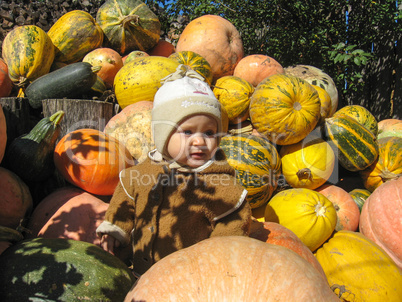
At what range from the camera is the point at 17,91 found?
436 centimetres

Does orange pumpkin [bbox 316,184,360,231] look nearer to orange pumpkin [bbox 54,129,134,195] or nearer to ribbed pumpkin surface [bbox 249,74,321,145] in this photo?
ribbed pumpkin surface [bbox 249,74,321,145]

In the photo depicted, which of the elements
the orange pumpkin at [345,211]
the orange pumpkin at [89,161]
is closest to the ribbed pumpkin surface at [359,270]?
the orange pumpkin at [345,211]

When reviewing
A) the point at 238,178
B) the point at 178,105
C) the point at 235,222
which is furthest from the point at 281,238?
the point at 178,105

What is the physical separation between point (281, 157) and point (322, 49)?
110 inches

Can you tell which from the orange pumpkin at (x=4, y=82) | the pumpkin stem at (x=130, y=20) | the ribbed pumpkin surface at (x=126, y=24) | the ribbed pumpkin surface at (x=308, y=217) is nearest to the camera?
the ribbed pumpkin surface at (x=308, y=217)

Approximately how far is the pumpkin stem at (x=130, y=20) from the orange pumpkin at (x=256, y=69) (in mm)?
1927

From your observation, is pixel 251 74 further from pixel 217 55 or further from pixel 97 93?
pixel 97 93

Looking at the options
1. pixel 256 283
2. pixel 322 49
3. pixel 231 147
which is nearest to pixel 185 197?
pixel 256 283

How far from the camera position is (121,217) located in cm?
225

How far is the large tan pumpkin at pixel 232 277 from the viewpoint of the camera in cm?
139

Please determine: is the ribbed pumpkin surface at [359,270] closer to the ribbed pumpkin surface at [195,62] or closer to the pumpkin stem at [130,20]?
the ribbed pumpkin surface at [195,62]

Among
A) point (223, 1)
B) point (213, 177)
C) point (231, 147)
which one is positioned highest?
point (223, 1)

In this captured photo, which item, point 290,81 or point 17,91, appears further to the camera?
point 17,91

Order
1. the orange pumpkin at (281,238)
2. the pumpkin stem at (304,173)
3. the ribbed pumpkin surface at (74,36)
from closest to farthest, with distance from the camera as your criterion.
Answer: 1. the orange pumpkin at (281,238)
2. the pumpkin stem at (304,173)
3. the ribbed pumpkin surface at (74,36)
